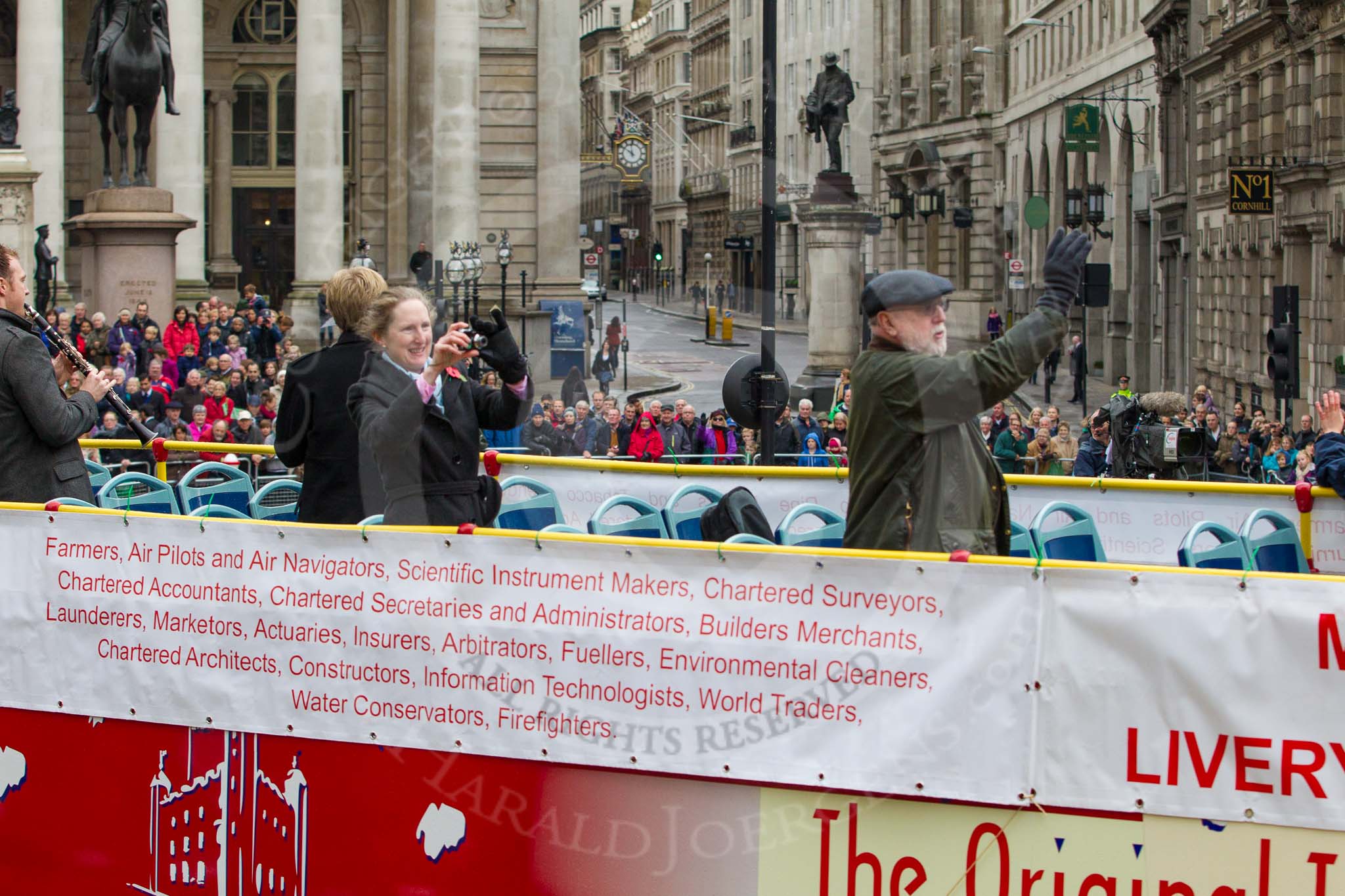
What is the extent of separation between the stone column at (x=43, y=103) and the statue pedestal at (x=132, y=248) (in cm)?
1135

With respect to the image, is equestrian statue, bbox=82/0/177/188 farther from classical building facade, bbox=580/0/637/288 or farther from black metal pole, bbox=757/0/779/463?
classical building facade, bbox=580/0/637/288

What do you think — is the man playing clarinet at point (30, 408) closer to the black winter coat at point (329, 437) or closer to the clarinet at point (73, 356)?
the clarinet at point (73, 356)

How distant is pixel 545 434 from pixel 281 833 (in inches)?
688

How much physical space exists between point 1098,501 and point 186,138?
106 ft

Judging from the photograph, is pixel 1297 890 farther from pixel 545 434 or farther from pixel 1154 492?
pixel 545 434

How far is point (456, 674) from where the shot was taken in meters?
5.65

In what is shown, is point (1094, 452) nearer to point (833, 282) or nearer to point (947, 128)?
point (833, 282)

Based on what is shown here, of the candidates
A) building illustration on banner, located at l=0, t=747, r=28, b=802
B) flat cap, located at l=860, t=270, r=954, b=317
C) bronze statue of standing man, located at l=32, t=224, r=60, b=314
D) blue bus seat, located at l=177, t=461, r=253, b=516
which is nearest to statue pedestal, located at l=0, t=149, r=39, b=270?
bronze statue of standing man, located at l=32, t=224, r=60, b=314

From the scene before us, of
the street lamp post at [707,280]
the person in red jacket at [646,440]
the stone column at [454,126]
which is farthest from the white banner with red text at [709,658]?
the street lamp post at [707,280]

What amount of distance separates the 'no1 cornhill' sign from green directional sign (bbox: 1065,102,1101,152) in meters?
13.3

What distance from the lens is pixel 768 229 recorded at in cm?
1434

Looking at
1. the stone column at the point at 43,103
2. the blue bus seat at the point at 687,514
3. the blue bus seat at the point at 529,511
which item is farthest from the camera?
the stone column at the point at 43,103

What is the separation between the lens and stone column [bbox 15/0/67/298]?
3769cm

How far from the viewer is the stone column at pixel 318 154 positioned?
1620 inches
